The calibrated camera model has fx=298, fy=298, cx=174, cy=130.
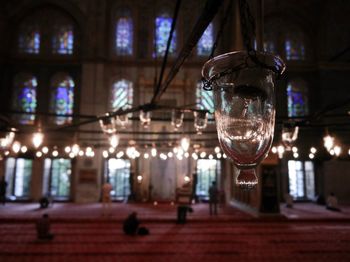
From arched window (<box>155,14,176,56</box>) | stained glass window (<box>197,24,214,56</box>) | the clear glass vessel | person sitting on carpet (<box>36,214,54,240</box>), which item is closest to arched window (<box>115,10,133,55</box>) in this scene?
arched window (<box>155,14,176,56</box>)

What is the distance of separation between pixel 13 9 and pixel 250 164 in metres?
22.1

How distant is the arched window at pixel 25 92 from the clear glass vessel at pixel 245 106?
65.9ft

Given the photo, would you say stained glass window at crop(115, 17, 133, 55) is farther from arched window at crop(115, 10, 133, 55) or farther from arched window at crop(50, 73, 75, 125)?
arched window at crop(50, 73, 75, 125)

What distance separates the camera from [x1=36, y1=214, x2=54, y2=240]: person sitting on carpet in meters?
8.80

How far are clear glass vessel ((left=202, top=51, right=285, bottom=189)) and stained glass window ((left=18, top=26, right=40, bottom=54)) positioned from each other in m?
20.9

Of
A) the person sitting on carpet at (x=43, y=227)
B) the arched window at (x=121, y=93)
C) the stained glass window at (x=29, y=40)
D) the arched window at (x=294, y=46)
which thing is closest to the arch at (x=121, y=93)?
the arched window at (x=121, y=93)

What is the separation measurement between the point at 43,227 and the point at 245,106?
9.10 m

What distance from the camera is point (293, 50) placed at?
20688mm

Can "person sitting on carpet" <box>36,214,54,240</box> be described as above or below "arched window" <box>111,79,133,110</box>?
below

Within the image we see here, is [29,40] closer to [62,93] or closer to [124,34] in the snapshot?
[62,93]

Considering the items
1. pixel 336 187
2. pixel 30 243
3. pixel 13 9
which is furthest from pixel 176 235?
pixel 13 9

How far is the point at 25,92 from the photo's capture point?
1939 centimetres

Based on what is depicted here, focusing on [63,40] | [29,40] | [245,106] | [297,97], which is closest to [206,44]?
[297,97]

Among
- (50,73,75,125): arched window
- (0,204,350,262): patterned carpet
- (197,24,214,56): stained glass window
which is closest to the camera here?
(0,204,350,262): patterned carpet
